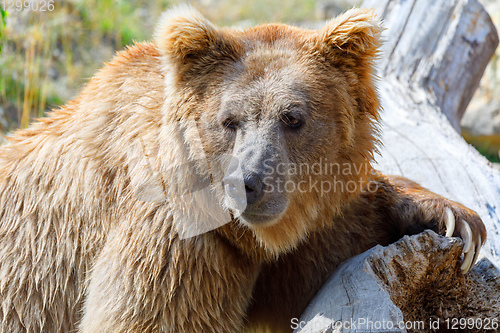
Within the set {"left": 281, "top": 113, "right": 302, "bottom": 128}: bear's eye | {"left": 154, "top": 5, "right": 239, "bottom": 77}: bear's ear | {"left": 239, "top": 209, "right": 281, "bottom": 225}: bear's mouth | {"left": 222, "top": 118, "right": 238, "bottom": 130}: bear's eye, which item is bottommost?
{"left": 239, "top": 209, "right": 281, "bottom": 225}: bear's mouth

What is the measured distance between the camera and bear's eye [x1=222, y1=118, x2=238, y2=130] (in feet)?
11.1

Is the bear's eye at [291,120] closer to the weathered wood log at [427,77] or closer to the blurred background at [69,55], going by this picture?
the weathered wood log at [427,77]

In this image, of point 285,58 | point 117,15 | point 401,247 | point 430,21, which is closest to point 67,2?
point 117,15

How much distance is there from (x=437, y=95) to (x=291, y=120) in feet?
9.69

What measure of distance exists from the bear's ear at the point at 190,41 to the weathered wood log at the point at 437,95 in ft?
7.50

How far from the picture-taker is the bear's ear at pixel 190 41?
137 inches

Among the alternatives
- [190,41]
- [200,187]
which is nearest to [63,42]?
[190,41]

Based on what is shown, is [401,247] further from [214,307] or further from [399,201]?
[214,307]

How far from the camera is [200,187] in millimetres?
3480

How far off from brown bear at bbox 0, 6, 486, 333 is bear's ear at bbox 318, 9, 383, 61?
0.03 ft

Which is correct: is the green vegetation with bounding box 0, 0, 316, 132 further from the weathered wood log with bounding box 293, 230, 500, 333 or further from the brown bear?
the weathered wood log with bounding box 293, 230, 500, 333

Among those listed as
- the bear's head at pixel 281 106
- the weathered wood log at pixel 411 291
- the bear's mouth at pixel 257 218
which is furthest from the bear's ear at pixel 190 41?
the weathered wood log at pixel 411 291

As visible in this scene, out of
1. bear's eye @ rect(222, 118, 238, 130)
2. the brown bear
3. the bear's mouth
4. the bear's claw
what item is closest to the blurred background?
the brown bear

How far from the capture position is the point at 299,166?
3443 mm
